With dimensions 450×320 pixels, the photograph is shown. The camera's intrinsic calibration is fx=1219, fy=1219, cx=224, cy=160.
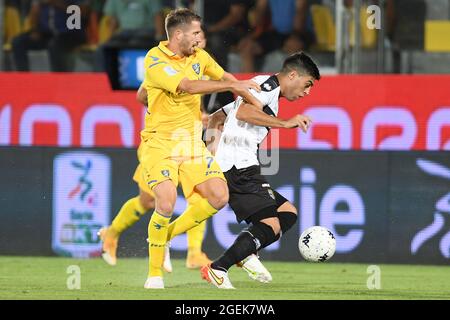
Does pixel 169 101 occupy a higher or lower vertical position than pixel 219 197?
higher

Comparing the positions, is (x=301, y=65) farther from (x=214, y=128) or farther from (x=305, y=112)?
(x=305, y=112)

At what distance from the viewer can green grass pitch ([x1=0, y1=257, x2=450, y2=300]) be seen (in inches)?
334

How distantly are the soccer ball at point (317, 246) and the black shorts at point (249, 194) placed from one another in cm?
36

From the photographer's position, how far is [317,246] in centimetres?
940

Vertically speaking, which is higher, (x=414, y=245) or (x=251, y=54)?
(x=251, y=54)

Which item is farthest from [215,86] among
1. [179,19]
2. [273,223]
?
[273,223]

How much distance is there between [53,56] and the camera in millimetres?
14000

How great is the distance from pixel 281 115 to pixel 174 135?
12.8 ft

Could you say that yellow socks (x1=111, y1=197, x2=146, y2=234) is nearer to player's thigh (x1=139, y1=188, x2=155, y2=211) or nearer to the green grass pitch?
player's thigh (x1=139, y1=188, x2=155, y2=211)

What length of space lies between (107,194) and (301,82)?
390cm

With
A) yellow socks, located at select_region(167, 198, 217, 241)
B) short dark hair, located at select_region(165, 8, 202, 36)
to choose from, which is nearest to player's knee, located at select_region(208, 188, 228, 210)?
yellow socks, located at select_region(167, 198, 217, 241)

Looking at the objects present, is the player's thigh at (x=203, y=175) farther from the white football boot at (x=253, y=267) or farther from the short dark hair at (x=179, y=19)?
the short dark hair at (x=179, y=19)
